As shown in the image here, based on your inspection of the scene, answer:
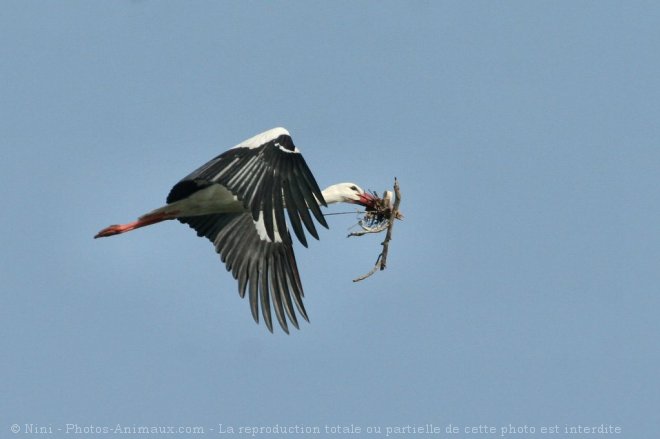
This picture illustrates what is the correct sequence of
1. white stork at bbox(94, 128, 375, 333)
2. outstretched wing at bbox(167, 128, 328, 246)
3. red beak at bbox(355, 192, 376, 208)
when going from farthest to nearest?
red beak at bbox(355, 192, 376, 208) → white stork at bbox(94, 128, 375, 333) → outstretched wing at bbox(167, 128, 328, 246)

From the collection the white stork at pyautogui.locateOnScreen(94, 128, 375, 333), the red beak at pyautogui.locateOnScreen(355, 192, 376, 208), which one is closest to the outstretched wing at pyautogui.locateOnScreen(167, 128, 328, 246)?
the white stork at pyautogui.locateOnScreen(94, 128, 375, 333)

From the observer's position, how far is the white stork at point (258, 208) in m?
12.5

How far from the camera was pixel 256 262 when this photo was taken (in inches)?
604

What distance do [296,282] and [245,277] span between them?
651mm

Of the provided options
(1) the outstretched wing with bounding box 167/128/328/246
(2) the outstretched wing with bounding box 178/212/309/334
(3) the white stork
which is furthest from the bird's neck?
(1) the outstretched wing with bounding box 167/128/328/246

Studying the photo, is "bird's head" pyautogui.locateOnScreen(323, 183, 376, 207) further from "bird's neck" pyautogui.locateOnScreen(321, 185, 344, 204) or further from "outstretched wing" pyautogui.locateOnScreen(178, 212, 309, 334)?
"outstretched wing" pyautogui.locateOnScreen(178, 212, 309, 334)

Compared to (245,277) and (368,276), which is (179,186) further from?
(368,276)

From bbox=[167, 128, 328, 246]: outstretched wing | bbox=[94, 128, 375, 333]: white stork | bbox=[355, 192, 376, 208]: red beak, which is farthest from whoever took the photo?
bbox=[355, 192, 376, 208]: red beak

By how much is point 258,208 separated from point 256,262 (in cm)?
305

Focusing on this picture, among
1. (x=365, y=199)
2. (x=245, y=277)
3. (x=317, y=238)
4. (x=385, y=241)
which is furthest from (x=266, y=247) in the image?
(x=317, y=238)

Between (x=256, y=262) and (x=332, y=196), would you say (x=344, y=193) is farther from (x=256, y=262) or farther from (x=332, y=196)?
(x=256, y=262)

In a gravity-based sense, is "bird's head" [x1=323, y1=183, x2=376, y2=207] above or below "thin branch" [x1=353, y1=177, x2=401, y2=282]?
above

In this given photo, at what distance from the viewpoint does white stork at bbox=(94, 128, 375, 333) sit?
12.5m

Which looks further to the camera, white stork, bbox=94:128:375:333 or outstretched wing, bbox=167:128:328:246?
white stork, bbox=94:128:375:333
